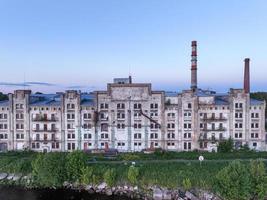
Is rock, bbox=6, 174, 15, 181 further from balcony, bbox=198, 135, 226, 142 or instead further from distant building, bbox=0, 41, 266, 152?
balcony, bbox=198, 135, 226, 142

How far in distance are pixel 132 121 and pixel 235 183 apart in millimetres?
29127

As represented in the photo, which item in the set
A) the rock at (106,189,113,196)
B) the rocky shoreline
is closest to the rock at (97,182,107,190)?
the rocky shoreline

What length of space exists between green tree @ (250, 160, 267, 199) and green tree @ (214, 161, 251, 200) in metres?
0.75

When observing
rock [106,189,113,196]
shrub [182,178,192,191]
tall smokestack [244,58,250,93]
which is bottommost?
rock [106,189,113,196]

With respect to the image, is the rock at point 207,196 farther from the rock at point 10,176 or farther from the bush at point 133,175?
the rock at point 10,176

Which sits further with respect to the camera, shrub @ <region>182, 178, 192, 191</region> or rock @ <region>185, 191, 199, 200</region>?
shrub @ <region>182, 178, 192, 191</region>

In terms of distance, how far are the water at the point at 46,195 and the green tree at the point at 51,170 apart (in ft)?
3.82

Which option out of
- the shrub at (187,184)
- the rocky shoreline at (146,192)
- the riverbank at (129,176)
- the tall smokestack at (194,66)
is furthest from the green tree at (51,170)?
the tall smokestack at (194,66)

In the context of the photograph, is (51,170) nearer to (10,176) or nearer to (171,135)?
(10,176)

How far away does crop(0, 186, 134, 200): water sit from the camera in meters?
44.1

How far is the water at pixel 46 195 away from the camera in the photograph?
145ft

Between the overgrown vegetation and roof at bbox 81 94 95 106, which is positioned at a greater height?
roof at bbox 81 94 95 106

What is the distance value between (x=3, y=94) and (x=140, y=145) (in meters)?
43.7

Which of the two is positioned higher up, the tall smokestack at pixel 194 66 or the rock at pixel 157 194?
the tall smokestack at pixel 194 66
